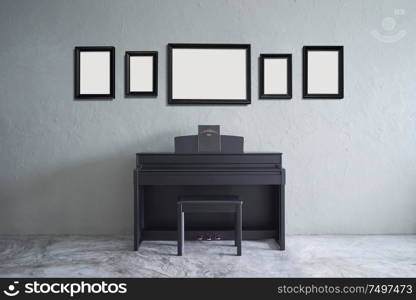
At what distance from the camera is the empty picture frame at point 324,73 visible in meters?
3.91

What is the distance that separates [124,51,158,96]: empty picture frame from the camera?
390 centimetres

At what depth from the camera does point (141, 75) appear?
12.9 feet

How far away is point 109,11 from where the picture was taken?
3.89m

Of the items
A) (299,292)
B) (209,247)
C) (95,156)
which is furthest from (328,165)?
(95,156)

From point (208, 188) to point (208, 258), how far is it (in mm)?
878

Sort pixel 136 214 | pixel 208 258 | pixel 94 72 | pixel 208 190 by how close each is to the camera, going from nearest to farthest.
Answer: pixel 208 258
pixel 136 214
pixel 208 190
pixel 94 72

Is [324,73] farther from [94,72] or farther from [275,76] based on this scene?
[94,72]

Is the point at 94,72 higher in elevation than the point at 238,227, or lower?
higher

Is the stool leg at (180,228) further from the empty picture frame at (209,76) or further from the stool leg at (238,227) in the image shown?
the empty picture frame at (209,76)

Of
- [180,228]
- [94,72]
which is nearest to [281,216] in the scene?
[180,228]

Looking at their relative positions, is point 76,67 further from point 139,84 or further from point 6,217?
point 6,217

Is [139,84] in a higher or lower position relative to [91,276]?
higher

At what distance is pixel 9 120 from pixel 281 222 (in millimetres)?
3171

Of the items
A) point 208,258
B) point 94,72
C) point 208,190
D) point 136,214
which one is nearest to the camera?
point 208,258
